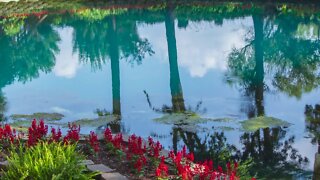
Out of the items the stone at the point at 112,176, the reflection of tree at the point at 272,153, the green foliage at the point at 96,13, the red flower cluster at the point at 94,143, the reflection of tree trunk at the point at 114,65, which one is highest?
the green foliage at the point at 96,13

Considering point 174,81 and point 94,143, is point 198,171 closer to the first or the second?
point 94,143

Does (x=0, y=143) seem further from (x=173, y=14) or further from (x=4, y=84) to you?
(x=173, y=14)

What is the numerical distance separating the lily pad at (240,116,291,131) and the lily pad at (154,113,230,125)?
0.58 meters

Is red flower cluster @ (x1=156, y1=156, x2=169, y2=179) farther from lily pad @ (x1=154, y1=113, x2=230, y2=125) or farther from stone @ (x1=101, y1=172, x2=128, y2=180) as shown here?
lily pad @ (x1=154, y1=113, x2=230, y2=125)

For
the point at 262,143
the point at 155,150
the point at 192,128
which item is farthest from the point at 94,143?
the point at 192,128

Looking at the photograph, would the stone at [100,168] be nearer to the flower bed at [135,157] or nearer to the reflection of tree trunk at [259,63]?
the flower bed at [135,157]

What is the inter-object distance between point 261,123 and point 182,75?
A: 658 centimetres

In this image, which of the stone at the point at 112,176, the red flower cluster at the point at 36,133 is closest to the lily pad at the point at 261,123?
the red flower cluster at the point at 36,133

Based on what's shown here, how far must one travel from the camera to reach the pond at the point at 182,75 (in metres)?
10.4

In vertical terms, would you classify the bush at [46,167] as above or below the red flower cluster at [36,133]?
below

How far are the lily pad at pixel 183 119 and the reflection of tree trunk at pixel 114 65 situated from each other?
1.32 metres

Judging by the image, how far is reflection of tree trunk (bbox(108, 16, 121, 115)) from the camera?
13.7 m

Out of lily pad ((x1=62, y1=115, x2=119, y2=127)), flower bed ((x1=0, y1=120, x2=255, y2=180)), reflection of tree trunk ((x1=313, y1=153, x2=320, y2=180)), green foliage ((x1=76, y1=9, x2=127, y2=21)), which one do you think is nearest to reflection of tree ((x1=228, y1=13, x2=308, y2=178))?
flower bed ((x1=0, y1=120, x2=255, y2=180))

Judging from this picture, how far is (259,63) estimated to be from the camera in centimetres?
1809
